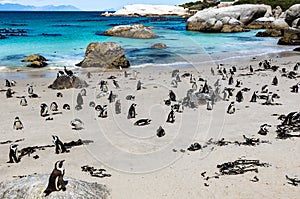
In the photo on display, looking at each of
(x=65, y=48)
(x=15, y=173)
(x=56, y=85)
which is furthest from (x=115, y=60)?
(x=15, y=173)

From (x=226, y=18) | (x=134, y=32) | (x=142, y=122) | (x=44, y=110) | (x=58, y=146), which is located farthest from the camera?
(x=226, y=18)

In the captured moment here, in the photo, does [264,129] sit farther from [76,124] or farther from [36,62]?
[36,62]

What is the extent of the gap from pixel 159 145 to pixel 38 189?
459 centimetres

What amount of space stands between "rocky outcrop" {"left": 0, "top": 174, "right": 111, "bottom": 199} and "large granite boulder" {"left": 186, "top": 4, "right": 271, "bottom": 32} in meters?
52.7

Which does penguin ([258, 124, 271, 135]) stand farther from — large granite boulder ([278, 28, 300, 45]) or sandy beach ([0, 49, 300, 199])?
large granite boulder ([278, 28, 300, 45])

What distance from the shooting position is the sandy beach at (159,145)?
8.14m

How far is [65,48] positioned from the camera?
124 ft

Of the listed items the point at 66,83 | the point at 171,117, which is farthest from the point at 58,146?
the point at 66,83

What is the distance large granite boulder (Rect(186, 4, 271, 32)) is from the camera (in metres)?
57.7

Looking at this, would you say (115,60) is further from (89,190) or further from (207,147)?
(89,190)

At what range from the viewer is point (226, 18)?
199ft

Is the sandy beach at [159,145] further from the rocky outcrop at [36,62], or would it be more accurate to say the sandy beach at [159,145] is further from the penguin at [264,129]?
the rocky outcrop at [36,62]

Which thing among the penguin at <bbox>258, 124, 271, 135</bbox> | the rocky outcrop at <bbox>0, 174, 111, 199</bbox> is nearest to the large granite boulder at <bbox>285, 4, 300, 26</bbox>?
the penguin at <bbox>258, 124, 271, 135</bbox>

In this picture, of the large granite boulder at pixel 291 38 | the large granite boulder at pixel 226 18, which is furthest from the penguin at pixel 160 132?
the large granite boulder at pixel 226 18
